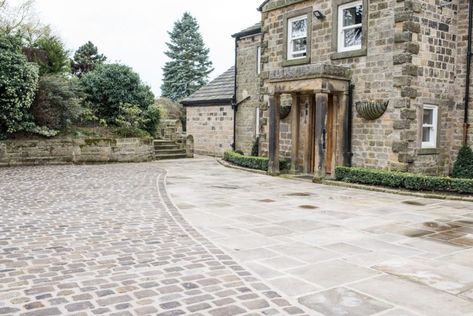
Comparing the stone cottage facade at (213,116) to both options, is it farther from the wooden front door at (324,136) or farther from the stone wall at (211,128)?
the wooden front door at (324,136)

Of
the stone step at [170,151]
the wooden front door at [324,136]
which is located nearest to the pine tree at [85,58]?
the stone step at [170,151]

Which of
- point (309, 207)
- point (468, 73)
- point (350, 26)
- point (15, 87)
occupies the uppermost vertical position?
point (350, 26)

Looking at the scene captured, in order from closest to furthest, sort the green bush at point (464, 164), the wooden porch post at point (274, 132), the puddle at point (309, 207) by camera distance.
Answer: the puddle at point (309, 207) < the green bush at point (464, 164) < the wooden porch post at point (274, 132)

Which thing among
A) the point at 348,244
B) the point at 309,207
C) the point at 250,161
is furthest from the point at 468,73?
the point at 348,244

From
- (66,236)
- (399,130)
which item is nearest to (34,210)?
(66,236)

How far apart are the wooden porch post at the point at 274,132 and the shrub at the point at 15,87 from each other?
30.0ft

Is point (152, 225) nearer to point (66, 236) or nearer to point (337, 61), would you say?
point (66, 236)

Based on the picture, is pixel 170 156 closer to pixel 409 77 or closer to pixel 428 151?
pixel 428 151

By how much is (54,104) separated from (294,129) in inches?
388

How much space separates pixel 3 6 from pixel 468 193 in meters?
29.4

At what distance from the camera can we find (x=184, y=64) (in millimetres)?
44406

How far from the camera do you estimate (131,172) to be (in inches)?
600

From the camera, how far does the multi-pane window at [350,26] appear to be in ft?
44.6

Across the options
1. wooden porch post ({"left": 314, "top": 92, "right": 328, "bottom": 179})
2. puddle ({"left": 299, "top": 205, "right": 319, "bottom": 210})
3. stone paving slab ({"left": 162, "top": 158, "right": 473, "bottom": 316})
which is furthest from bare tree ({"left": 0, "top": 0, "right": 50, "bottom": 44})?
puddle ({"left": 299, "top": 205, "right": 319, "bottom": 210})
